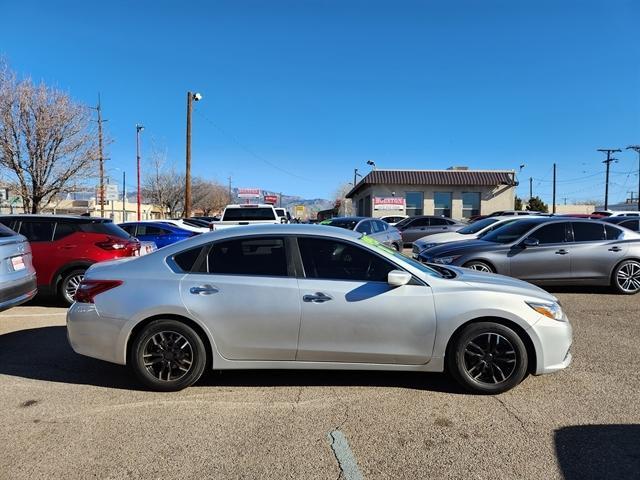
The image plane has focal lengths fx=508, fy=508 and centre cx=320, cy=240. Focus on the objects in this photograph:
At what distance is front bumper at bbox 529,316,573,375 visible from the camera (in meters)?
4.48

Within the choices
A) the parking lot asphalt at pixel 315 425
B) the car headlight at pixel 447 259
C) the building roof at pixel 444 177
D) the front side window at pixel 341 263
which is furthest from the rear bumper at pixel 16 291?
the building roof at pixel 444 177

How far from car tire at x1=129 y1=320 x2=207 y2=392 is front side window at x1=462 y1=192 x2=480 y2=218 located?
36.0 metres

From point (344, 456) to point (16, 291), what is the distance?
4.67 m

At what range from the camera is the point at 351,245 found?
470 centimetres

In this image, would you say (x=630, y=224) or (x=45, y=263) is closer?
(x=45, y=263)

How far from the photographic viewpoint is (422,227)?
72.6ft

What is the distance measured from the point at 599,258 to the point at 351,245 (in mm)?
7005

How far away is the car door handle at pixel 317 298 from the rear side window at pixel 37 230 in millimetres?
6038

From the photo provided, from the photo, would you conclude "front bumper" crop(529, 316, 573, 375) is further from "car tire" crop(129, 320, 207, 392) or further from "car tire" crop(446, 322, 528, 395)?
"car tire" crop(129, 320, 207, 392)

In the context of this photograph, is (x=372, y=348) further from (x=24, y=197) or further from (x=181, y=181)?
(x=181, y=181)

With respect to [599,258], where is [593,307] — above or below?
below

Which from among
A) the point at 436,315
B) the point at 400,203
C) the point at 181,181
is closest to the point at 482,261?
the point at 436,315

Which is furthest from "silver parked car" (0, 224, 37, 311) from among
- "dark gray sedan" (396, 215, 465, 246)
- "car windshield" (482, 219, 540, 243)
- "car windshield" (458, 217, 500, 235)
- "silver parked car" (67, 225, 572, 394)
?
Answer: "dark gray sedan" (396, 215, 465, 246)

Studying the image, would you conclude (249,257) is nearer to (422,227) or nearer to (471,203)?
(422,227)
